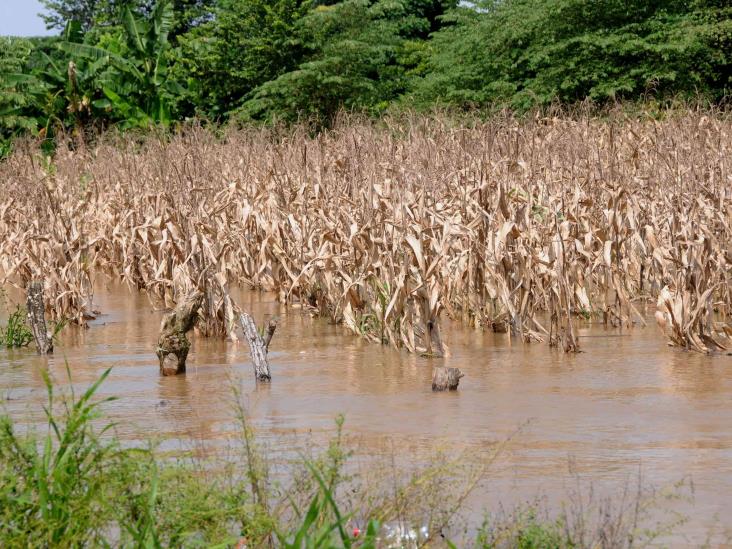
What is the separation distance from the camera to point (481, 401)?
271 inches

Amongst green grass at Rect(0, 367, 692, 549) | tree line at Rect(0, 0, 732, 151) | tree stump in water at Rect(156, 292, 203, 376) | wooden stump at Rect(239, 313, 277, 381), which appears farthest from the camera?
tree line at Rect(0, 0, 732, 151)

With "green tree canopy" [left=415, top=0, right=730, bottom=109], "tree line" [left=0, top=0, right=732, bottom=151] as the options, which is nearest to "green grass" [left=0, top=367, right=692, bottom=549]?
"tree line" [left=0, top=0, right=732, bottom=151]

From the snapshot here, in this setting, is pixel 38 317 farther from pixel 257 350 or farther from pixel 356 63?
pixel 356 63

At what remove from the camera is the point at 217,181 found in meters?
13.0

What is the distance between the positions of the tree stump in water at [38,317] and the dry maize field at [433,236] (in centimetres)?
126

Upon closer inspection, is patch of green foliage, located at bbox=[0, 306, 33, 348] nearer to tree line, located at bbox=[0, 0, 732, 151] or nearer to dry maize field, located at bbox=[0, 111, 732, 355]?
dry maize field, located at bbox=[0, 111, 732, 355]

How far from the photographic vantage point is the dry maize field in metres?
8.73

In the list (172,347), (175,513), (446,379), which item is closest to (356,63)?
(172,347)

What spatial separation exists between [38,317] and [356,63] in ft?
73.4

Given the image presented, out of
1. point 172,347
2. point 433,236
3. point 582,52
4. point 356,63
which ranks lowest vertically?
point 172,347

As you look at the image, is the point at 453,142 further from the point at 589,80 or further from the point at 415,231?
the point at 589,80

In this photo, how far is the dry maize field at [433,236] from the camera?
8.73m

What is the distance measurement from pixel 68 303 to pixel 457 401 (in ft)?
15.6

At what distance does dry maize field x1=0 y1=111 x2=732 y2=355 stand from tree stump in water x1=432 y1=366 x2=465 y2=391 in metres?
1.26
